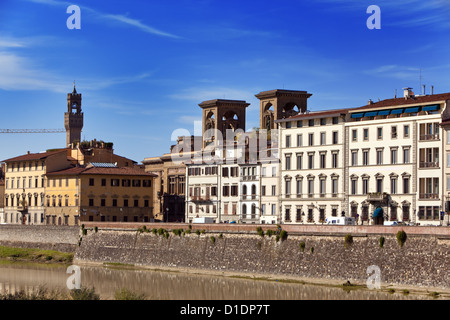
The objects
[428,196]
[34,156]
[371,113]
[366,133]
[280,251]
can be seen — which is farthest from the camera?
[34,156]

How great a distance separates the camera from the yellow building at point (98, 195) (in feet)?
392

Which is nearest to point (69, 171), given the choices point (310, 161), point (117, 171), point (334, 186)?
point (117, 171)

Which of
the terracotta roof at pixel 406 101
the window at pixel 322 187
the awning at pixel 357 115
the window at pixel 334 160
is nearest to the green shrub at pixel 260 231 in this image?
the window at pixel 322 187

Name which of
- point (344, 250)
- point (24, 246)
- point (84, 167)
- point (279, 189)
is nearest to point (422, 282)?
point (344, 250)

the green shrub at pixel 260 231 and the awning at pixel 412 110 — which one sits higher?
the awning at pixel 412 110

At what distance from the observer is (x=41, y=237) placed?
10944 centimetres

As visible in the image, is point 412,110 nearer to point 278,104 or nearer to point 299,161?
point 299,161

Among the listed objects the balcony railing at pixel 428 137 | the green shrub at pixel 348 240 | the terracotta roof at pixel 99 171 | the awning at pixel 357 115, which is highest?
the awning at pixel 357 115

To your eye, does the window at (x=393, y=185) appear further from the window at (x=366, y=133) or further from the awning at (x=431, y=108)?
the awning at (x=431, y=108)

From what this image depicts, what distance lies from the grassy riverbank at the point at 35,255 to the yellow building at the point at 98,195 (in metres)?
11.0

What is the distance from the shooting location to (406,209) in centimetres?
8338

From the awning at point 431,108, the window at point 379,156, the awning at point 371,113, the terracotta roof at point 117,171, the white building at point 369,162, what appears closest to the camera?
the awning at point 431,108

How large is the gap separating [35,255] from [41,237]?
153 inches
